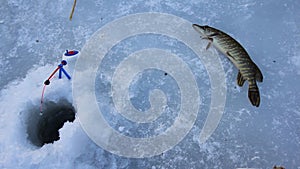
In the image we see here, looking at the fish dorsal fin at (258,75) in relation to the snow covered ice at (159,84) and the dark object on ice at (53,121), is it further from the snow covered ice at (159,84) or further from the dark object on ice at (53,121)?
the dark object on ice at (53,121)

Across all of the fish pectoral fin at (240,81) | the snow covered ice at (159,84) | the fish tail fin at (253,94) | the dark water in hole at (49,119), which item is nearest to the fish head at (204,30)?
the snow covered ice at (159,84)

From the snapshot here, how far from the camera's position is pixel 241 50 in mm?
2445

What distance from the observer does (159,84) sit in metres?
2.45

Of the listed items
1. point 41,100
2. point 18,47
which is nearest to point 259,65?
point 41,100

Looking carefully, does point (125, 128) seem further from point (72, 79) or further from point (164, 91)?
point (72, 79)

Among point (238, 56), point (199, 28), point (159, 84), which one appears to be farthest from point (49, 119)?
point (238, 56)

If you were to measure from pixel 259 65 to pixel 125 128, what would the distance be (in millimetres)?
1227

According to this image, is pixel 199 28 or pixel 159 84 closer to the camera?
pixel 159 84

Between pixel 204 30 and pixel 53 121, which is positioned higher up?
pixel 204 30

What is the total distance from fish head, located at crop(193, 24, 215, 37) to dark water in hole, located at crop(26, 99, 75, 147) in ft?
4.16

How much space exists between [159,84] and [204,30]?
0.63 m

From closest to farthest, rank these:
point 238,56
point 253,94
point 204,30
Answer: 1. point 253,94
2. point 238,56
3. point 204,30

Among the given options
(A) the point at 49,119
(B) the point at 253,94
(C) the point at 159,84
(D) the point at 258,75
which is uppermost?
(D) the point at 258,75

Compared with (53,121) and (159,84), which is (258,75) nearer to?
(159,84)
